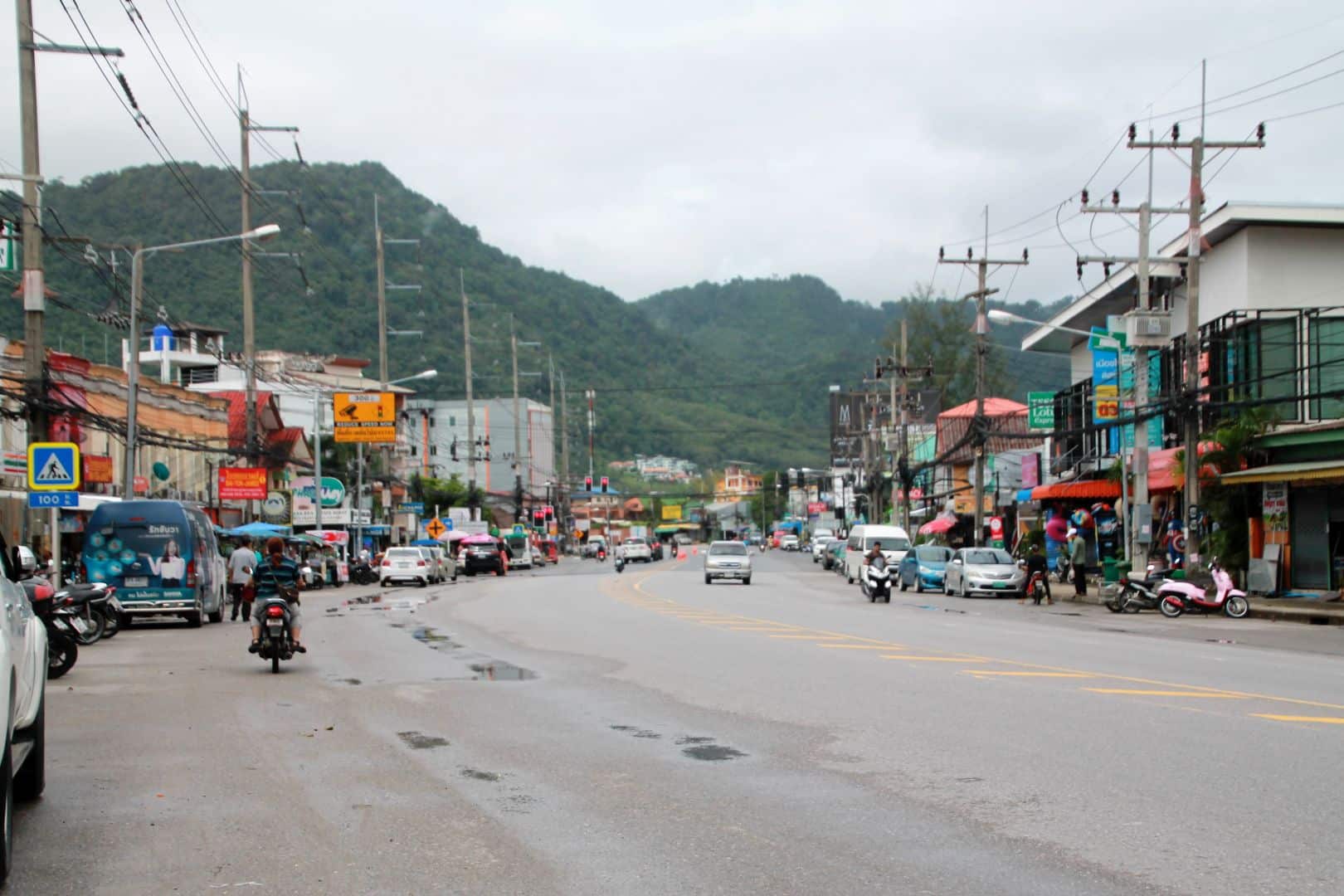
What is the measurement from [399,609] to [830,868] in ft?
95.8

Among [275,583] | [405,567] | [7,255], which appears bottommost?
[405,567]

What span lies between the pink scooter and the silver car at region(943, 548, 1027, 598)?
1016 cm

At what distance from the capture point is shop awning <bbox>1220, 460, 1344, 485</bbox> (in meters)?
30.0

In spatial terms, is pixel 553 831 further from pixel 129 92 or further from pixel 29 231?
pixel 129 92

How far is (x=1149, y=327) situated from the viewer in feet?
114

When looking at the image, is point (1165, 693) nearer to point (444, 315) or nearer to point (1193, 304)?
point (1193, 304)

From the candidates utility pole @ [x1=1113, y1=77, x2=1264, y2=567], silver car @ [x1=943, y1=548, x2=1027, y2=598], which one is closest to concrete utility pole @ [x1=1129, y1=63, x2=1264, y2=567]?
utility pole @ [x1=1113, y1=77, x2=1264, y2=567]

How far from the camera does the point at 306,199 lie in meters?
94.6

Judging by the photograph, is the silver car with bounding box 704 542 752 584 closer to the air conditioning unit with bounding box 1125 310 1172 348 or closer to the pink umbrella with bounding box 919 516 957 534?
the air conditioning unit with bounding box 1125 310 1172 348

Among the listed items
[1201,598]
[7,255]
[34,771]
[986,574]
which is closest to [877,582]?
[986,574]

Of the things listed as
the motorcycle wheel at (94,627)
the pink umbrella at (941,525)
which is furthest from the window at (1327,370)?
the pink umbrella at (941,525)

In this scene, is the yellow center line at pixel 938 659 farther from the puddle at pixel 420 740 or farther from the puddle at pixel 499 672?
the puddle at pixel 420 740

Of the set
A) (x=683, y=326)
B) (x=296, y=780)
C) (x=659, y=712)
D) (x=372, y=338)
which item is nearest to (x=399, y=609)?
(x=659, y=712)

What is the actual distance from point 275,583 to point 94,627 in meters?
7.50
